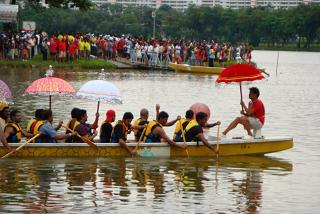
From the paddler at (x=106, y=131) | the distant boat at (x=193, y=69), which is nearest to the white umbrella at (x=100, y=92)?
the paddler at (x=106, y=131)

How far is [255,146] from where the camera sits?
2364 cm

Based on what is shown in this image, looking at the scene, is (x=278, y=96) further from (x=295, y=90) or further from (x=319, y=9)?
(x=319, y=9)

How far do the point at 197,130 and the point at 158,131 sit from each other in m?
0.78

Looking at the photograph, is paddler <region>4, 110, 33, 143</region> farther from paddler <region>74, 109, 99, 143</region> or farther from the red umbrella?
the red umbrella

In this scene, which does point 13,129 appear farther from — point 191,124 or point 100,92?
point 191,124

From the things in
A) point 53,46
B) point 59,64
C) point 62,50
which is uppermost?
point 53,46

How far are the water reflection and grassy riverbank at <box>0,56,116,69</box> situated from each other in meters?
28.7

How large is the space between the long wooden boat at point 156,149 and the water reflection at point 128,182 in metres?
0.15

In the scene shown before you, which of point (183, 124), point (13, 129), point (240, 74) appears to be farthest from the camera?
point (240, 74)

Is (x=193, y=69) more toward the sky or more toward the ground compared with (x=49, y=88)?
more toward the ground

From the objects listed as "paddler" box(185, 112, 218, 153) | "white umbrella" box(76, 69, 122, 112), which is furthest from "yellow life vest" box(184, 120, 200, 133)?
"white umbrella" box(76, 69, 122, 112)

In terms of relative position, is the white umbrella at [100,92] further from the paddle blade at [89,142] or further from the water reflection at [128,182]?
the water reflection at [128,182]

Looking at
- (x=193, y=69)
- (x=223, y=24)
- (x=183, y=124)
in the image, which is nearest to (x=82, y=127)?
(x=183, y=124)

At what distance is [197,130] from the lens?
22453 mm
